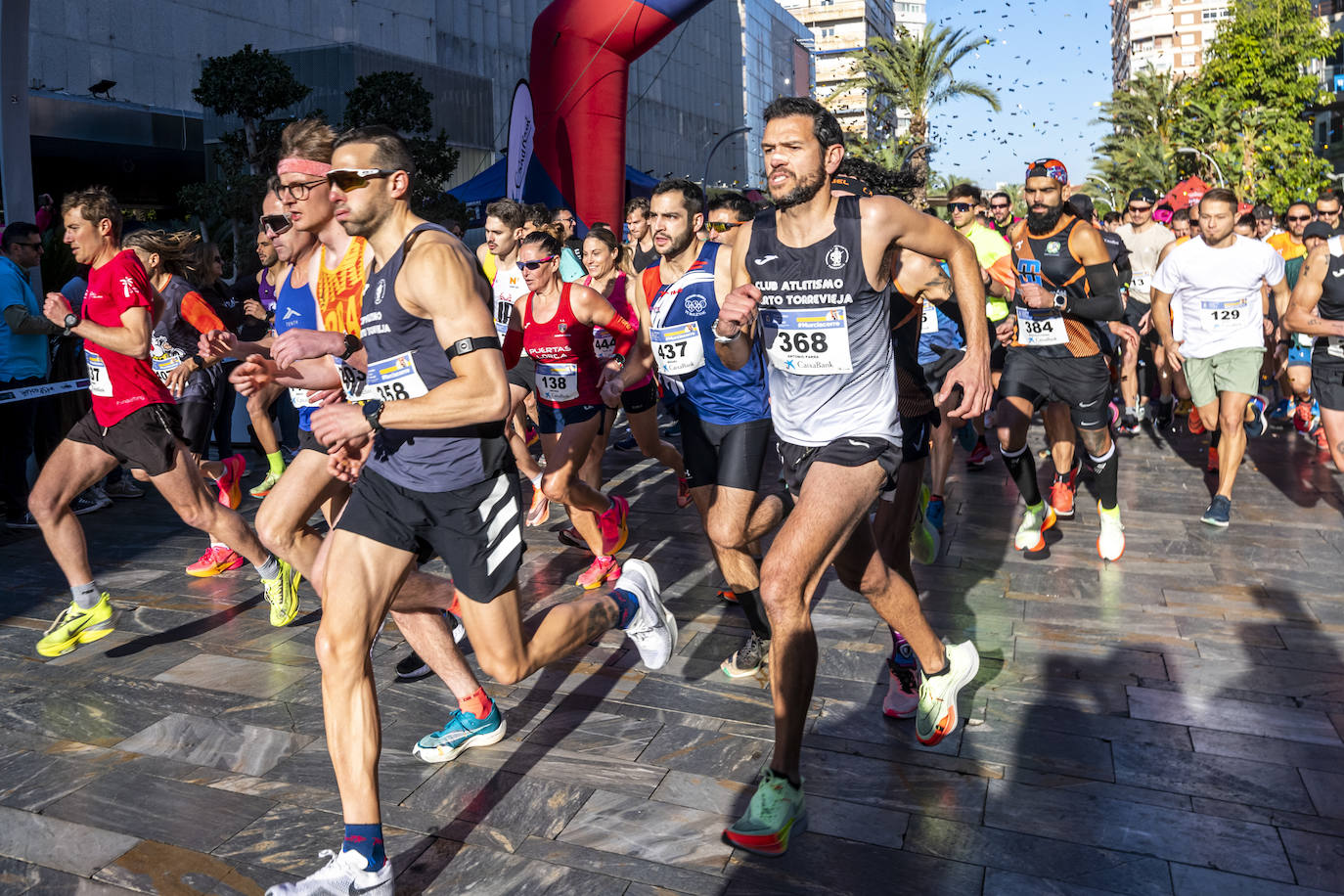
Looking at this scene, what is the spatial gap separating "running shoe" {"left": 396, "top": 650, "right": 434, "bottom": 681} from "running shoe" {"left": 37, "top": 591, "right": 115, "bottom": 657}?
1.59 m

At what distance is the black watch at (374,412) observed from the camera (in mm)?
3055

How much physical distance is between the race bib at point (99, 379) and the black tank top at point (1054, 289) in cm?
483

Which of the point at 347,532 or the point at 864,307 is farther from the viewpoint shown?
the point at 864,307

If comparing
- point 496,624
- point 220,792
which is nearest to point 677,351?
point 496,624

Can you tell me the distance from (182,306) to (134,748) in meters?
2.78

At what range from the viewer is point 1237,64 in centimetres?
3666

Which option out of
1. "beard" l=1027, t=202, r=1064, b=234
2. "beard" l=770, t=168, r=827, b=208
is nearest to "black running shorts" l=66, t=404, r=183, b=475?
"beard" l=770, t=168, r=827, b=208

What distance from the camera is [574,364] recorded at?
241 inches

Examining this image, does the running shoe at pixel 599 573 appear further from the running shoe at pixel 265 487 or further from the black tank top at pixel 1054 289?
the running shoe at pixel 265 487

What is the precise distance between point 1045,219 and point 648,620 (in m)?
3.70

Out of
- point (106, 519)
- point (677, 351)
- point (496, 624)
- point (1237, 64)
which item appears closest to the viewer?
point (496, 624)

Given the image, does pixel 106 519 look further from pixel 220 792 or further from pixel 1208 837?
pixel 1208 837

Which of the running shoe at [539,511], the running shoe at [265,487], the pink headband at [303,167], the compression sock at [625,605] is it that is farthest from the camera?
the running shoe at [265,487]

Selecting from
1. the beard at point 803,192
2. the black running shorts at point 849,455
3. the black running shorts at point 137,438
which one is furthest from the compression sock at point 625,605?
the black running shorts at point 137,438
